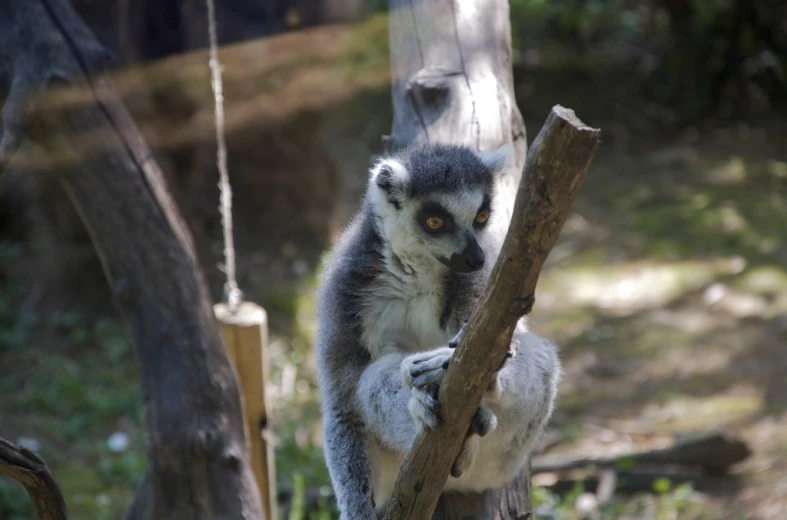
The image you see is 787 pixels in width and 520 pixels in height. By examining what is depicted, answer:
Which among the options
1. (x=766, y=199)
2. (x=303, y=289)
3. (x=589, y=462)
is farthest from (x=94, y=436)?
(x=766, y=199)

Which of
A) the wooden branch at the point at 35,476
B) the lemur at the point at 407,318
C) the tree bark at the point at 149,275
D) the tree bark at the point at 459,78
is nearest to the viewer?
the wooden branch at the point at 35,476

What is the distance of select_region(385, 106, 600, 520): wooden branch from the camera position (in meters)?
1.96

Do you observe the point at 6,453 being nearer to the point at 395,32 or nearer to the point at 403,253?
the point at 403,253

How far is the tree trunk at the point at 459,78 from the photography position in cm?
391

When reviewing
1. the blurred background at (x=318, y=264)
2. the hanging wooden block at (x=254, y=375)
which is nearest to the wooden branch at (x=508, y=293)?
the hanging wooden block at (x=254, y=375)

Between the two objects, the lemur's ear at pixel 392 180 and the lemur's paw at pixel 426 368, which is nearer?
the lemur's paw at pixel 426 368

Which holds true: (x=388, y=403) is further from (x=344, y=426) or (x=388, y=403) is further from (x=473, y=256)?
(x=473, y=256)

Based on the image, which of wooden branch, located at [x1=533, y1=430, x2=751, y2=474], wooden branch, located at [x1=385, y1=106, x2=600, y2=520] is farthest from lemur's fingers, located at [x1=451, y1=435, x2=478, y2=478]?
wooden branch, located at [x1=533, y1=430, x2=751, y2=474]

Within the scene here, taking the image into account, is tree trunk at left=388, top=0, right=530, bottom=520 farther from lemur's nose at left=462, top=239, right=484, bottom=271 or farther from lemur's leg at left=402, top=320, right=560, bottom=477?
lemur's leg at left=402, top=320, right=560, bottom=477

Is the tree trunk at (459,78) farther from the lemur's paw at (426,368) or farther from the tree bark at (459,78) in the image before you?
the lemur's paw at (426,368)

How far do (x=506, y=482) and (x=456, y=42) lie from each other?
6.28ft

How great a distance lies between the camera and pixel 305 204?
795 cm

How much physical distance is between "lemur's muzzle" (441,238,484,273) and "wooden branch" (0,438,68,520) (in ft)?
5.16

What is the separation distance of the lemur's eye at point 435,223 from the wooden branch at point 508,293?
848mm
